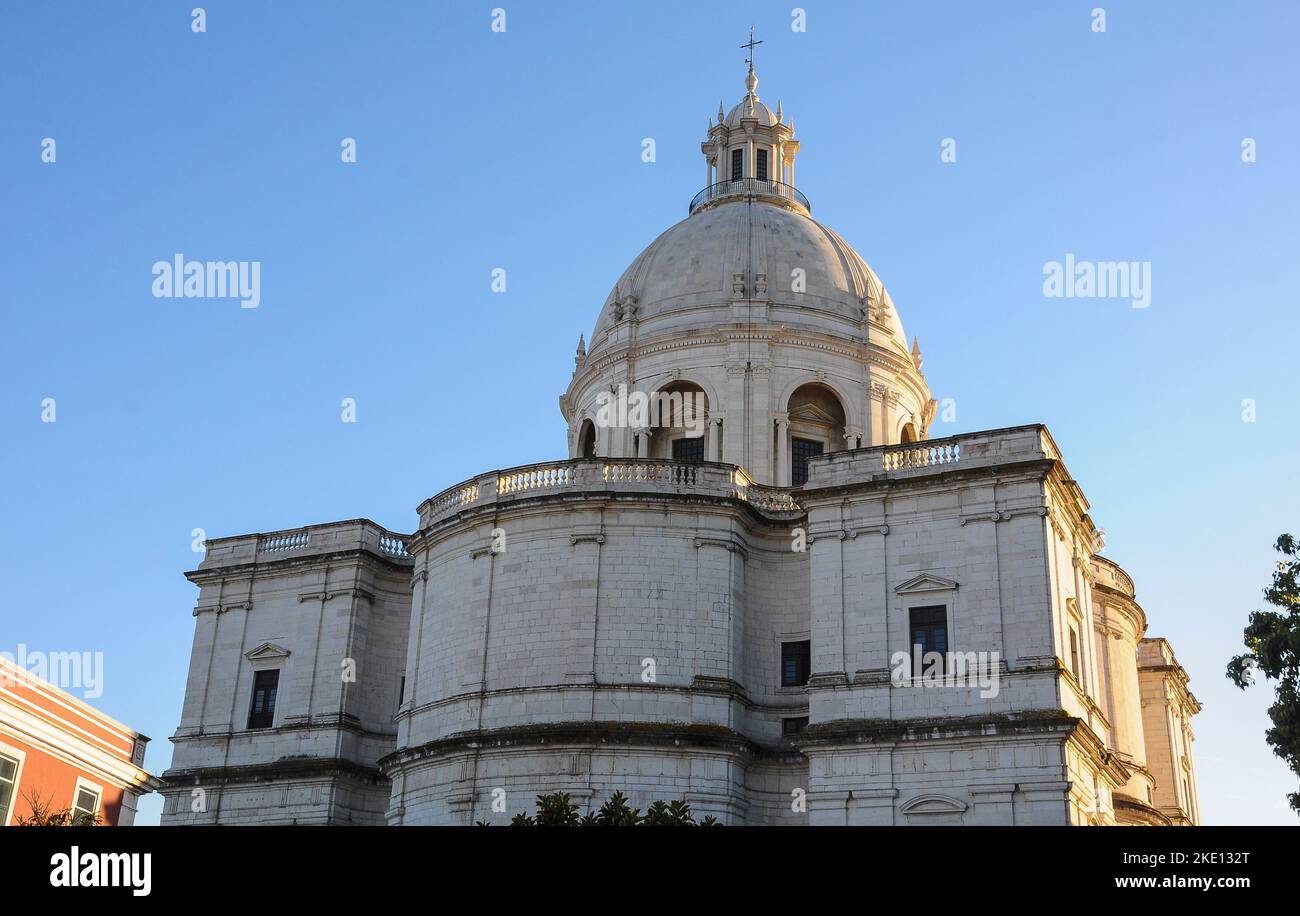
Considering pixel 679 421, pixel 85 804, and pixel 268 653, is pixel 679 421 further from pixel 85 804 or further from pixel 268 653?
pixel 85 804

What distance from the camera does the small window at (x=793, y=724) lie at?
3744cm

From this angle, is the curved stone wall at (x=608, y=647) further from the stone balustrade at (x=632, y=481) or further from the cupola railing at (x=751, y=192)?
the cupola railing at (x=751, y=192)

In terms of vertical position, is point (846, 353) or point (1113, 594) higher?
point (846, 353)

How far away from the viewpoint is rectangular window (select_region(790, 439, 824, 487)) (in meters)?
45.8

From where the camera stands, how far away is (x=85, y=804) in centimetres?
3036

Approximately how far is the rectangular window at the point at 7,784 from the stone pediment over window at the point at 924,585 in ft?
67.5

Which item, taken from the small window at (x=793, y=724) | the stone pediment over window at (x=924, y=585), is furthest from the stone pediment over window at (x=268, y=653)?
the stone pediment over window at (x=924, y=585)

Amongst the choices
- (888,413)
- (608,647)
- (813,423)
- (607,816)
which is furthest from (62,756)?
(888,413)

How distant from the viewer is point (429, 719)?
38.9 meters

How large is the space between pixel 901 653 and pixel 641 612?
7.15m

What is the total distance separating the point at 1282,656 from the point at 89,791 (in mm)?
26674
